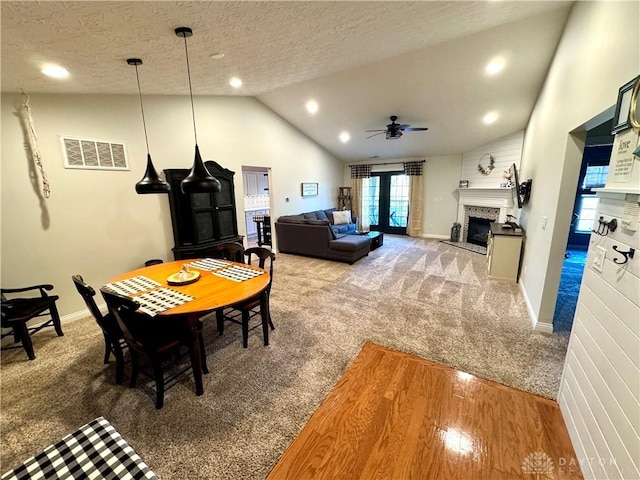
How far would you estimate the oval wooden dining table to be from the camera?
175 centimetres

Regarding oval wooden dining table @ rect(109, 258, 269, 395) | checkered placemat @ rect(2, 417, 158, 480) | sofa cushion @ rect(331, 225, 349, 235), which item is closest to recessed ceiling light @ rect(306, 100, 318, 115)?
sofa cushion @ rect(331, 225, 349, 235)

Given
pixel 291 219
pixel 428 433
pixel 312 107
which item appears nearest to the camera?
pixel 428 433

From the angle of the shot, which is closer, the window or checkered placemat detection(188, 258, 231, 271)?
checkered placemat detection(188, 258, 231, 271)

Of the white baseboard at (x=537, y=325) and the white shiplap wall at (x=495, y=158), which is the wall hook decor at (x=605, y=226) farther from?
the white shiplap wall at (x=495, y=158)

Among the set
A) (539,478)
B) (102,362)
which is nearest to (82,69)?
(102,362)

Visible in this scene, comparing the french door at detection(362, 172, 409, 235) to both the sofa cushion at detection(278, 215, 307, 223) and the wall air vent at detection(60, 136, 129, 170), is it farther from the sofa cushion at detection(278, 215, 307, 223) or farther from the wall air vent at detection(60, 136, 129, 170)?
the wall air vent at detection(60, 136, 129, 170)

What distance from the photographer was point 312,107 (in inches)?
200

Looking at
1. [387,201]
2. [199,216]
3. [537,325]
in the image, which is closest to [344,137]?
[387,201]

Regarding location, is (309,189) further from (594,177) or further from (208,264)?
(594,177)

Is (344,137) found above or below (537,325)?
above

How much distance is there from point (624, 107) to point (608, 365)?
1380 mm

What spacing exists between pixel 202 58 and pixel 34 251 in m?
2.69

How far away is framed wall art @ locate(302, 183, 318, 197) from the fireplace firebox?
164 inches

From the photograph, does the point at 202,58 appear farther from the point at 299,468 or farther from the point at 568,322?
the point at 568,322
